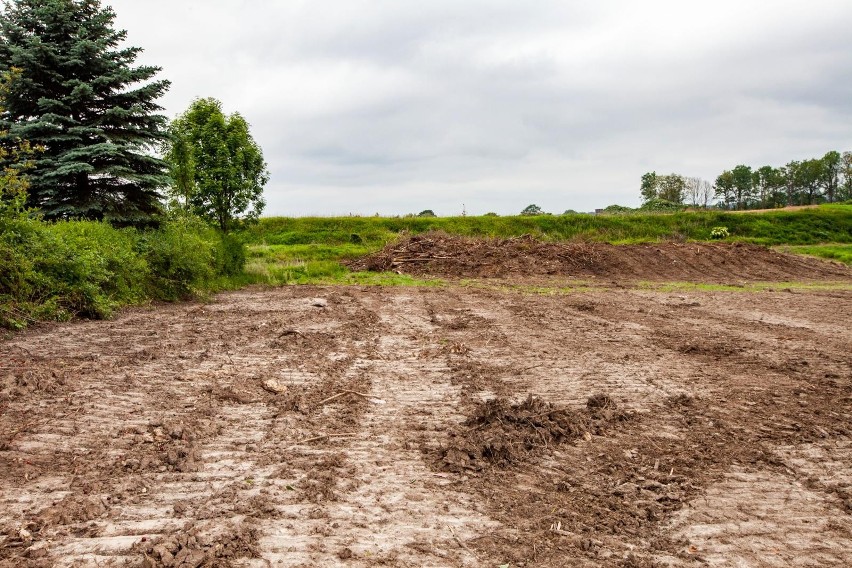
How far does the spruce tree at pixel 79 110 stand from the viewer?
15.0 meters

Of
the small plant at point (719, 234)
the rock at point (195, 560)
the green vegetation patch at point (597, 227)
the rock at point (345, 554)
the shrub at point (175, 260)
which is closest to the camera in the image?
the rock at point (195, 560)

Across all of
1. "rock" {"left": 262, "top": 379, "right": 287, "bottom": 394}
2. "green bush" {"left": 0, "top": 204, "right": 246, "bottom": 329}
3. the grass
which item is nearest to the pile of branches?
"green bush" {"left": 0, "top": 204, "right": 246, "bottom": 329}

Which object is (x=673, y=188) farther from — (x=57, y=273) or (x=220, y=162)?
(x=57, y=273)

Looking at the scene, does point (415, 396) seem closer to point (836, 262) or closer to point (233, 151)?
point (233, 151)

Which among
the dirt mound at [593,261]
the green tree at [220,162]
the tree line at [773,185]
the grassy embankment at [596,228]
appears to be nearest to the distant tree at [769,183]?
the tree line at [773,185]

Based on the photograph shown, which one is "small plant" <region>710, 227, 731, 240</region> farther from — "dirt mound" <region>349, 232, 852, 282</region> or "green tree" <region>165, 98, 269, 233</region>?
"green tree" <region>165, 98, 269, 233</region>

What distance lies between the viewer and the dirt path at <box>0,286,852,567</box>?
3.20 metres

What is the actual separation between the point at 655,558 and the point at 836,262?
101 ft

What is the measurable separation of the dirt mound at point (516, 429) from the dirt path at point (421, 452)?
22 millimetres

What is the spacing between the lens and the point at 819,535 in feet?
10.8

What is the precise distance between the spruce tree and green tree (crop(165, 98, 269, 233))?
3.98 m

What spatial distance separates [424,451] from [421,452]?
3 centimetres

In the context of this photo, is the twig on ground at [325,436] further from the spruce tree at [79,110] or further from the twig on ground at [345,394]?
the spruce tree at [79,110]

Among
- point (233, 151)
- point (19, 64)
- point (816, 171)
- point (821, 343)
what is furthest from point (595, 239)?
point (816, 171)
